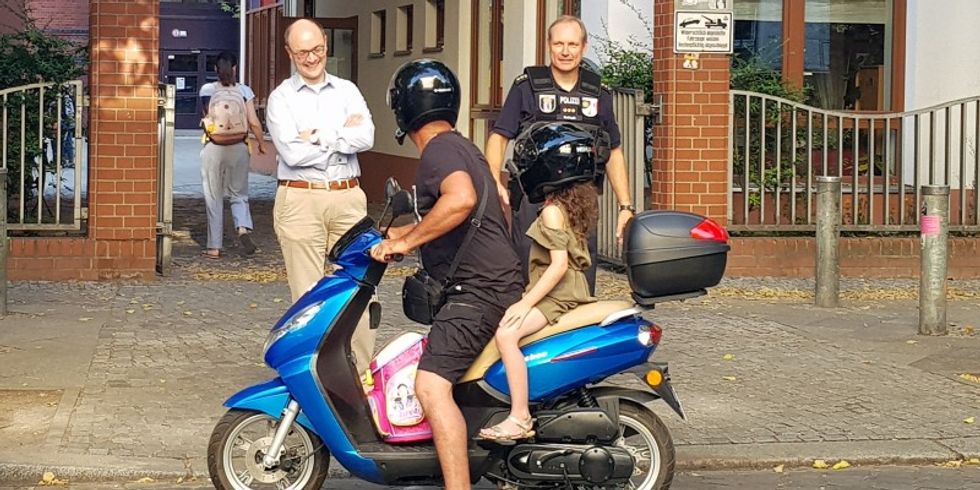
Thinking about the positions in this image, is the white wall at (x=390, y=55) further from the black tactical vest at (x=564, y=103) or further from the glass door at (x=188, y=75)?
the glass door at (x=188, y=75)

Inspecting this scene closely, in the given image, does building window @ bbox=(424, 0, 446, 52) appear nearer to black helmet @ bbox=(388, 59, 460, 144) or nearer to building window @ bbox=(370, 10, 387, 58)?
building window @ bbox=(370, 10, 387, 58)

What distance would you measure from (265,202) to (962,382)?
13.9 meters

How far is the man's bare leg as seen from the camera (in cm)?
598

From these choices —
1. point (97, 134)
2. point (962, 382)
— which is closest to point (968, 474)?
point (962, 382)

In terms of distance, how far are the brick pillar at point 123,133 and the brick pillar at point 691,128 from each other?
407 cm

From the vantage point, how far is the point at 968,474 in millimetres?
7438

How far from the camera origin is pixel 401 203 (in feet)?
19.4

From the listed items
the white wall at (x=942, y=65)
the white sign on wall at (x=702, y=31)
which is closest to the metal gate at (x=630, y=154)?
the white sign on wall at (x=702, y=31)

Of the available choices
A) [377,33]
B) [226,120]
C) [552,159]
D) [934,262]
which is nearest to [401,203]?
[552,159]

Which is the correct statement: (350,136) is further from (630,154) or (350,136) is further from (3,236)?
(630,154)

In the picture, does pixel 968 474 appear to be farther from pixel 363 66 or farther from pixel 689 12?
pixel 363 66

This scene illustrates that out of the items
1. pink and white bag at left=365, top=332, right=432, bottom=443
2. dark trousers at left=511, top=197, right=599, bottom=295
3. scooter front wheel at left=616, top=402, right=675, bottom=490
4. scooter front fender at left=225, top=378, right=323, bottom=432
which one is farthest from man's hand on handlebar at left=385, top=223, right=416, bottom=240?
scooter front wheel at left=616, top=402, right=675, bottom=490

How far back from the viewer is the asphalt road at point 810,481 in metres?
7.04

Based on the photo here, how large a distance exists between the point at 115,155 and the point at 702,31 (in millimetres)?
4751
